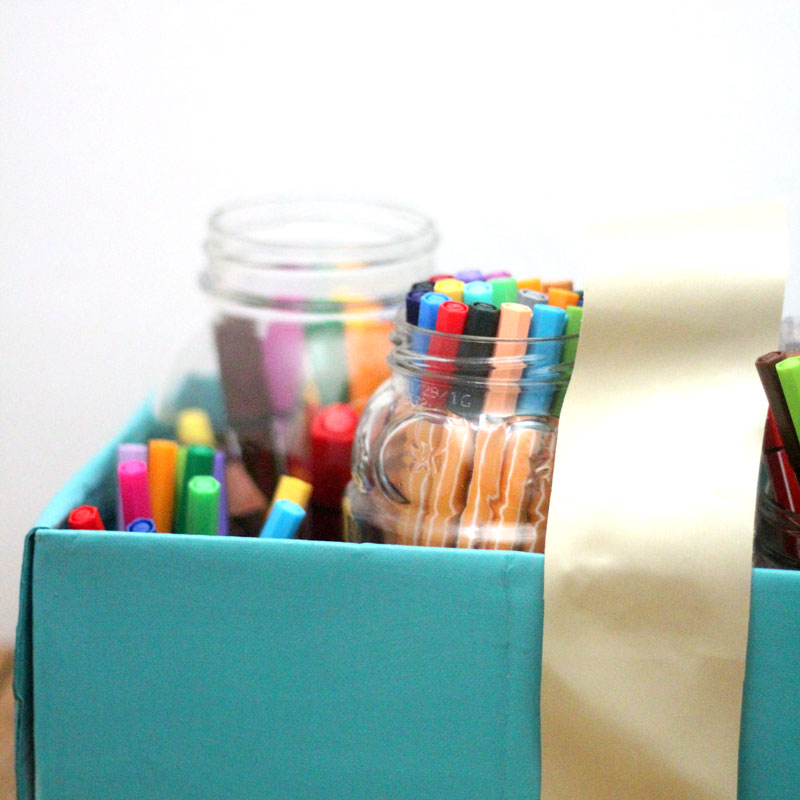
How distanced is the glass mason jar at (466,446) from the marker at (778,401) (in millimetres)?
66

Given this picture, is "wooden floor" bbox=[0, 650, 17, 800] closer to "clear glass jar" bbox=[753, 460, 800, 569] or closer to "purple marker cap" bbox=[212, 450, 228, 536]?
"purple marker cap" bbox=[212, 450, 228, 536]

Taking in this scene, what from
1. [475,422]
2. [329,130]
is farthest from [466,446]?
[329,130]

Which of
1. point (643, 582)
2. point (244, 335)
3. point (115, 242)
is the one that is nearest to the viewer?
point (643, 582)

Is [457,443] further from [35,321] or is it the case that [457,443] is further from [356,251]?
[35,321]

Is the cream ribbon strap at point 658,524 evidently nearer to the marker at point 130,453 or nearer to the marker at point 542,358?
the marker at point 542,358

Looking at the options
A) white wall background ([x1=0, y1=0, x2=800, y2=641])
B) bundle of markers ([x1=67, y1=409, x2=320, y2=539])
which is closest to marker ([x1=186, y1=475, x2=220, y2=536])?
bundle of markers ([x1=67, y1=409, x2=320, y2=539])

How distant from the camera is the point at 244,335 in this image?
0.41 m

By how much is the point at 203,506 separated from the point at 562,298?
0.15 meters

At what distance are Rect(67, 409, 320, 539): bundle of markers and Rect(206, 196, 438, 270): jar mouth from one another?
0.30 ft

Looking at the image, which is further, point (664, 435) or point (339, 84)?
point (339, 84)

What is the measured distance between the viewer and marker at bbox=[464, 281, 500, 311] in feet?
1.07

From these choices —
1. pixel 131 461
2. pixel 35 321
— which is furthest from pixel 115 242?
pixel 131 461

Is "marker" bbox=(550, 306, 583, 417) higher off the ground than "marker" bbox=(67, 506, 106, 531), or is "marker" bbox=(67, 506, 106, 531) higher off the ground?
"marker" bbox=(550, 306, 583, 417)

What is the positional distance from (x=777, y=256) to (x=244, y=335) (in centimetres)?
22
